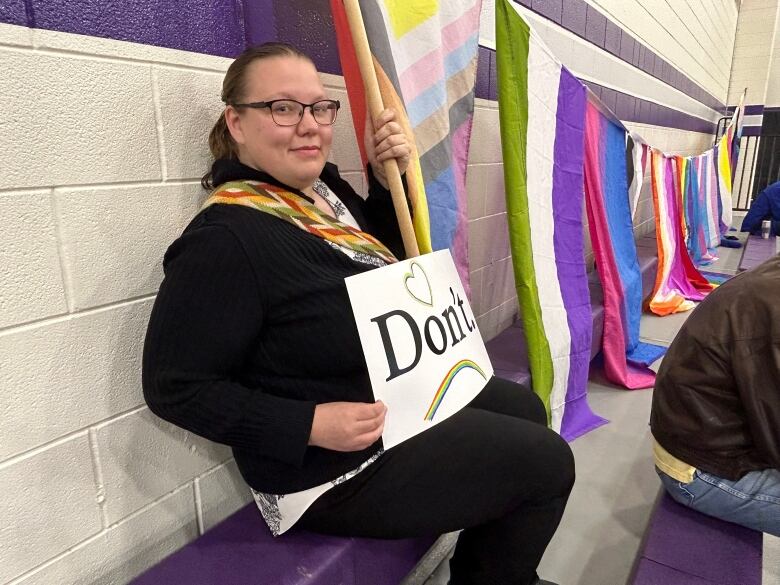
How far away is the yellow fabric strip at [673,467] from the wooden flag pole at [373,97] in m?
0.76

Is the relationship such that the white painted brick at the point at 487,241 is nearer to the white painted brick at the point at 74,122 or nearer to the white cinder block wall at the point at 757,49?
the white painted brick at the point at 74,122

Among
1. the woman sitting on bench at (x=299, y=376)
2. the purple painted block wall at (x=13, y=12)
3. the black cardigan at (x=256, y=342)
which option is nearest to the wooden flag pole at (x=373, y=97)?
the woman sitting on bench at (x=299, y=376)

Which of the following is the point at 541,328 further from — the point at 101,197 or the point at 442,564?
the point at 101,197

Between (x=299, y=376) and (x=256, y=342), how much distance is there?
10 centimetres

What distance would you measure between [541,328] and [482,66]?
999mm

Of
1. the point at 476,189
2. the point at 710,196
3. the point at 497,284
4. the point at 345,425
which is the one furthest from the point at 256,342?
the point at 710,196

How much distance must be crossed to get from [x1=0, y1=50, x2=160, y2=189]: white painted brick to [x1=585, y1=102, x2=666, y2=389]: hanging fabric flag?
5.91 ft

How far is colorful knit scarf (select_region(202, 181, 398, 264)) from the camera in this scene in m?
0.90

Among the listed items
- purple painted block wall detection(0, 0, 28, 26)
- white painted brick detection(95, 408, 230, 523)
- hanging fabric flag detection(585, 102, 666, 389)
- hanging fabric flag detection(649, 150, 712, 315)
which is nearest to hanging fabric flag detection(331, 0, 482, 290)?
purple painted block wall detection(0, 0, 28, 26)

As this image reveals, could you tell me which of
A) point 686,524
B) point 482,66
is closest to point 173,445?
point 686,524

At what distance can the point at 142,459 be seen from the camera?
40.0 inches

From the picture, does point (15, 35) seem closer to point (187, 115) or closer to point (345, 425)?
point (187, 115)

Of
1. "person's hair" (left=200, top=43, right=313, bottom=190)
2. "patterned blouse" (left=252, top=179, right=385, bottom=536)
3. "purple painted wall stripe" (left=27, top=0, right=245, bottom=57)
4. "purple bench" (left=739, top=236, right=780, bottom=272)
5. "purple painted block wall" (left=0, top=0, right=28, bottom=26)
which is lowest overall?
"purple bench" (left=739, top=236, right=780, bottom=272)

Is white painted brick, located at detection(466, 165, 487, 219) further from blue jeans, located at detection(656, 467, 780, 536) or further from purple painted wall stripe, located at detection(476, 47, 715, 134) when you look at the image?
blue jeans, located at detection(656, 467, 780, 536)
